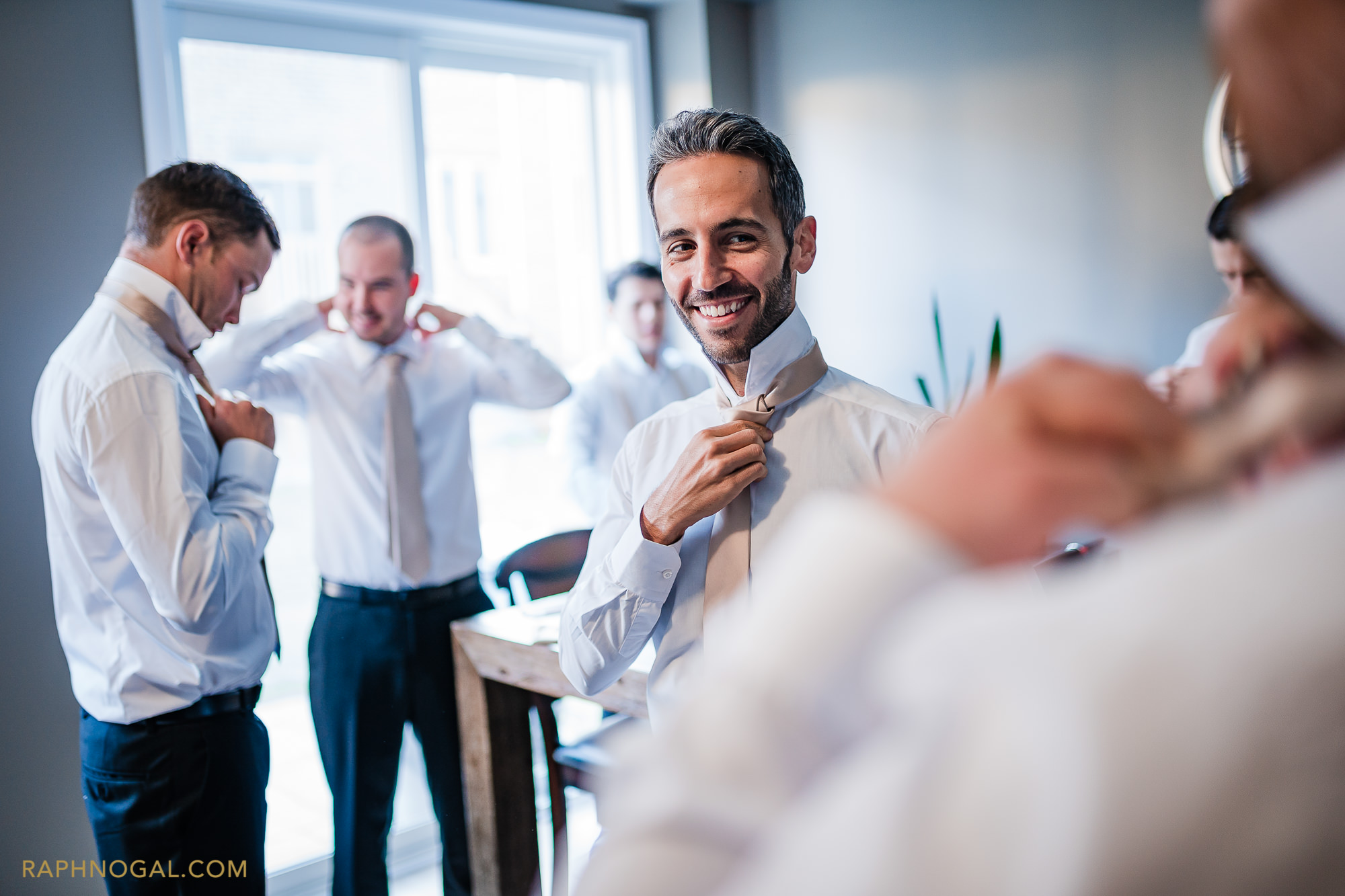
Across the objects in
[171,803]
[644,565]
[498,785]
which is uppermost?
[644,565]

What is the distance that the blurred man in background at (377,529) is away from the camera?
9.18ft

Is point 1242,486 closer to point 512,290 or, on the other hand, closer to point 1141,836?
point 1141,836

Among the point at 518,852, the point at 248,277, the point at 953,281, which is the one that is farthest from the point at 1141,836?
the point at 953,281

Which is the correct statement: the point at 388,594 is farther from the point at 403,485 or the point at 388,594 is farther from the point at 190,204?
the point at 190,204

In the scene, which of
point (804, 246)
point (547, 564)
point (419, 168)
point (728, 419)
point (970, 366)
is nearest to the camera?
point (728, 419)

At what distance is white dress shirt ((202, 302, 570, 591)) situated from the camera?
289 centimetres

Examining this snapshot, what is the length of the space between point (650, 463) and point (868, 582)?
4.17 ft

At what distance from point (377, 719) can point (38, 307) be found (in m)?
1.57

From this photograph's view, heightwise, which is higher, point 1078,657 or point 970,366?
point 970,366

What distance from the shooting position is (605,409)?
381 centimetres

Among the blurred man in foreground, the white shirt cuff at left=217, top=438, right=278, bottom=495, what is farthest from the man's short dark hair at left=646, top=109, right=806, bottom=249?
the blurred man in foreground

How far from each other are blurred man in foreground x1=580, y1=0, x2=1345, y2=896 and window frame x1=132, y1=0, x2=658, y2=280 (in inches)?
125

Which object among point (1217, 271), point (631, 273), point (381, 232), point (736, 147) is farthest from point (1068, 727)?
point (631, 273)

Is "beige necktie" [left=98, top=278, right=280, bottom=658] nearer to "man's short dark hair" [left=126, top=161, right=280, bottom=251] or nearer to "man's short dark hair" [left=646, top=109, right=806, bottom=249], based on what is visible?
"man's short dark hair" [left=126, top=161, right=280, bottom=251]
